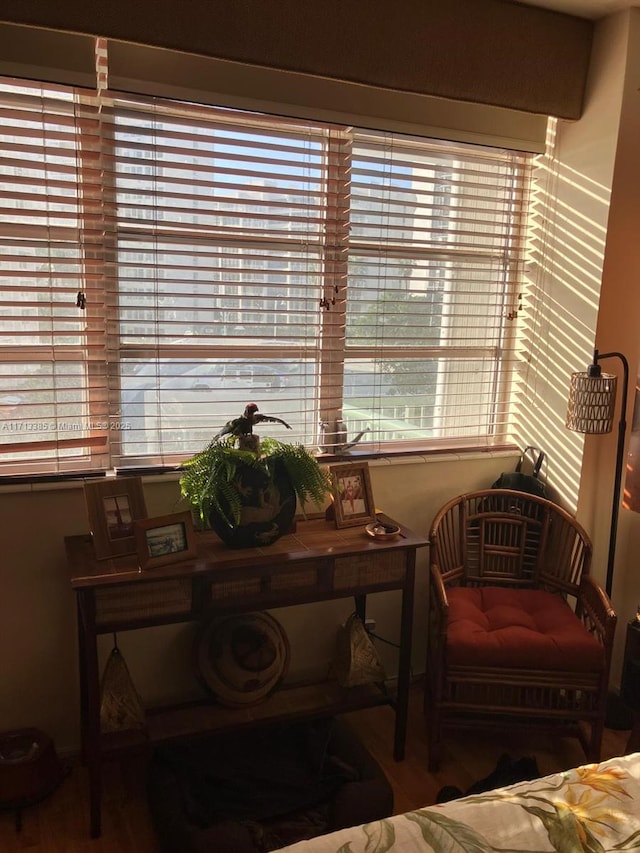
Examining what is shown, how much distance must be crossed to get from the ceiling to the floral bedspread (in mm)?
2405

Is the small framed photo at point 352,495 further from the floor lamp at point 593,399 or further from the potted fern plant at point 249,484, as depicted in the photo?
the floor lamp at point 593,399

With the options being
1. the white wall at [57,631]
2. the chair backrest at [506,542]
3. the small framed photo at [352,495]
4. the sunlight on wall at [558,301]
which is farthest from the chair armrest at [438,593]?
the sunlight on wall at [558,301]

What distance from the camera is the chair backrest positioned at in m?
2.61

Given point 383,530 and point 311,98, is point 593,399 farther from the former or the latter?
point 311,98

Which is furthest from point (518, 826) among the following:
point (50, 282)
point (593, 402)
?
point (50, 282)

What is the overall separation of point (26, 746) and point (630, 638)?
210 cm

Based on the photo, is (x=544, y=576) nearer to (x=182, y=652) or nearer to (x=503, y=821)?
(x=182, y=652)

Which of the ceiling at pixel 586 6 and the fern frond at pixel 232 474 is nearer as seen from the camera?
the fern frond at pixel 232 474

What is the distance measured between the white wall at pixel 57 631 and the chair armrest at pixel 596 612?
0.82 meters

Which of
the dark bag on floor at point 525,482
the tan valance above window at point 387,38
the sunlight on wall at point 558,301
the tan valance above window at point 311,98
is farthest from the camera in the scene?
the dark bag on floor at point 525,482

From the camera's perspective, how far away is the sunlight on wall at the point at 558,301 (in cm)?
258

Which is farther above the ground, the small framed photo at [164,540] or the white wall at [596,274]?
the white wall at [596,274]

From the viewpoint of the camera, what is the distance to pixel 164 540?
6.53 feet

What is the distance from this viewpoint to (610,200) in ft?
8.13
